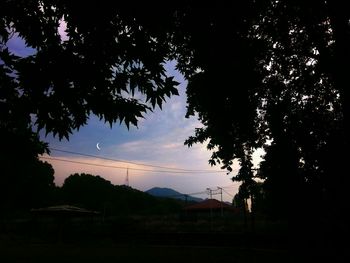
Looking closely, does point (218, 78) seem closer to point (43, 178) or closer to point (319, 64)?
point (319, 64)

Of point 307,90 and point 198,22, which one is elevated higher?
point 307,90

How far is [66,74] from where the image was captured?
467 centimetres

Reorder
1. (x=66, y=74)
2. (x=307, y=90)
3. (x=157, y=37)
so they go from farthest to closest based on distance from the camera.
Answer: (x=307, y=90)
(x=157, y=37)
(x=66, y=74)

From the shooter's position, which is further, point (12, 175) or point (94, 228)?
point (12, 175)

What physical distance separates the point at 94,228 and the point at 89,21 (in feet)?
101

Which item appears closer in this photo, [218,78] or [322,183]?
[218,78]

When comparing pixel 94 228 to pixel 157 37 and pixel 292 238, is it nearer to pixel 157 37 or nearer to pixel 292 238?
pixel 292 238

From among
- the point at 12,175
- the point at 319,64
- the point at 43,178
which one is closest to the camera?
the point at 319,64

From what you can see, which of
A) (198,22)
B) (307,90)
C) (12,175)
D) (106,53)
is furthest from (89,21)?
(12,175)

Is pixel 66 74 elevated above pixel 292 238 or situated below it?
above

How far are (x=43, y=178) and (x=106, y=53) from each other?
74061mm

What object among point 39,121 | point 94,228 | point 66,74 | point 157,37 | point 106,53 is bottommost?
point 94,228

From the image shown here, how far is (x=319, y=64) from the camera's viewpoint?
12.2 metres

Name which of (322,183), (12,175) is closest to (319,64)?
(322,183)
